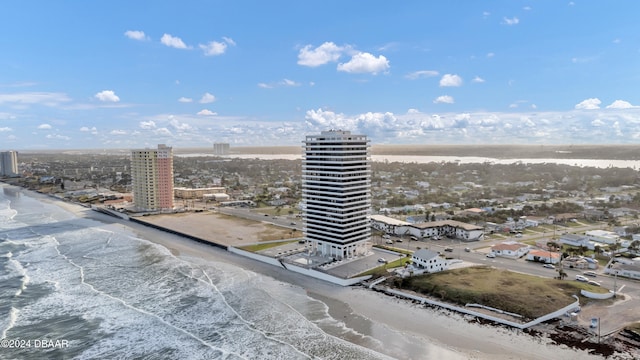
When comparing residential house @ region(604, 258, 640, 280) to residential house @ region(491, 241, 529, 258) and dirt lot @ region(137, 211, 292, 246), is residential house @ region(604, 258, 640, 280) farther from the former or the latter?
dirt lot @ region(137, 211, 292, 246)

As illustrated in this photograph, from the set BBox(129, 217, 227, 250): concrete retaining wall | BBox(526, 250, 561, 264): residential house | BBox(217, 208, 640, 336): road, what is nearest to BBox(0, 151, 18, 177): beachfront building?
BBox(129, 217, 227, 250): concrete retaining wall

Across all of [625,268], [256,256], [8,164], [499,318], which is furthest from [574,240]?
[8,164]

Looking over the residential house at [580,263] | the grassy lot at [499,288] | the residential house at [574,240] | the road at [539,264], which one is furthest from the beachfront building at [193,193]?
the residential house at [580,263]

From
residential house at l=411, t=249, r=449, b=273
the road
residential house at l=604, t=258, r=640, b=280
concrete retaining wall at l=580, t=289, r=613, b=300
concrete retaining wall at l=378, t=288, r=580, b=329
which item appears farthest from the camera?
residential house at l=411, t=249, r=449, b=273

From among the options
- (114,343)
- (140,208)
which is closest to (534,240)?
(114,343)

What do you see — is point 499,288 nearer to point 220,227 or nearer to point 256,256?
point 256,256

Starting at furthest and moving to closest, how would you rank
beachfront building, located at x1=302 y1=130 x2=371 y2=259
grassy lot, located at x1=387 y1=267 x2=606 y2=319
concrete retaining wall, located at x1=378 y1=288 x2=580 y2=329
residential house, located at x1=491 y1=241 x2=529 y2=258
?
residential house, located at x1=491 y1=241 x2=529 y2=258, beachfront building, located at x1=302 y1=130 x2=371 y2=259, grassy lot, located at x1=387 y1=267 x2=606 y2=319, concrete retaining wall, located at x1=378 y1=288 x2=580 y2=329

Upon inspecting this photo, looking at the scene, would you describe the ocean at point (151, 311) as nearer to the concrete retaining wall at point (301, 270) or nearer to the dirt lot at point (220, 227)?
the concrete retaining wall at point (301, 270)

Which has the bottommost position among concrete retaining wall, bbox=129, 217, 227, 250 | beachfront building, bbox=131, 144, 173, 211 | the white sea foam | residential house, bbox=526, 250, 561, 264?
the white sea foam
